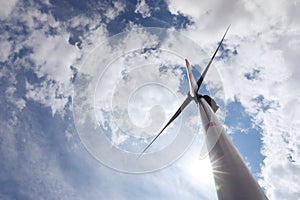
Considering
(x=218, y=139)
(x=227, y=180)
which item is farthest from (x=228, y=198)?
(x=218, y=139)

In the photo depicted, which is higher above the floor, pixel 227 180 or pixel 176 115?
pixel 176 115

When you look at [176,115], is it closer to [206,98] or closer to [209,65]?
[206,98]

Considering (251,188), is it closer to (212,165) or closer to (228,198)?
(228,198)

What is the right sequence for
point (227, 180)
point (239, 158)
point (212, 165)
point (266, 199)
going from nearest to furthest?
point (266, 199)
point (227, 180)
point (239, 158)
point (212, 165)

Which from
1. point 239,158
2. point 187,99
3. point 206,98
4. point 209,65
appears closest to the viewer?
point 239,158

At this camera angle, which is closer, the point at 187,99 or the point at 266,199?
the point at 266,199

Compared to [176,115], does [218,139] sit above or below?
below

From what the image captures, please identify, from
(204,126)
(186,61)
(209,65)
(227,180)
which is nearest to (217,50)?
(209,65)

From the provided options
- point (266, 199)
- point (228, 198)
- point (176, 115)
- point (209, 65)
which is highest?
point (209, 65)

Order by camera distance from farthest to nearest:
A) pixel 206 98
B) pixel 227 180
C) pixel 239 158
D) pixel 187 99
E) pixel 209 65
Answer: pixel 209 65, pixel 187 99, pixel 206 98, pixel 239 158, pixel 227 180
